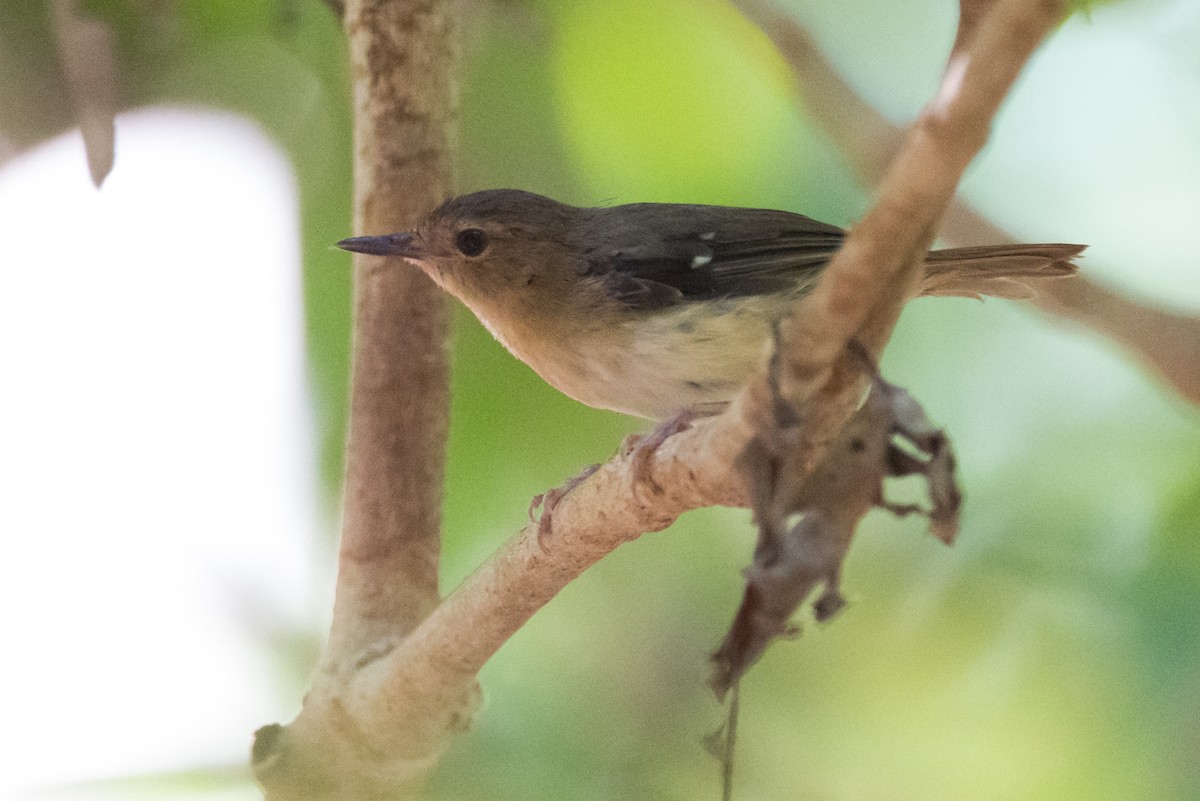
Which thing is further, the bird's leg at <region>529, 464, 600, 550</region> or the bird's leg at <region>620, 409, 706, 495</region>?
the bird's leg at <region>529, 464, 600, 550</region>

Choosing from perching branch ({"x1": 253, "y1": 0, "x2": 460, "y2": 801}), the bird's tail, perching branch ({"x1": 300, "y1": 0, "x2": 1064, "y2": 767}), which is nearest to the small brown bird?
the bird's tail

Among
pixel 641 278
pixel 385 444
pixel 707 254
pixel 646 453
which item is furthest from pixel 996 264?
pixel 385 444

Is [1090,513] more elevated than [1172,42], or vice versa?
[1172,42]

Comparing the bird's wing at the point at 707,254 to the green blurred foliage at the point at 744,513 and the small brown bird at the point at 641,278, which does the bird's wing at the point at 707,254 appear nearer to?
the small brown bird at the point at 641,278

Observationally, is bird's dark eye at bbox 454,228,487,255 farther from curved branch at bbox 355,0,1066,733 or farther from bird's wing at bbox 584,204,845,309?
curved branch at bbox 355,0,1066,733

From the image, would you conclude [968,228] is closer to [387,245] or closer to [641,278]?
[641,278]

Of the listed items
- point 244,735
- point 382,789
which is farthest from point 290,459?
point 382,789

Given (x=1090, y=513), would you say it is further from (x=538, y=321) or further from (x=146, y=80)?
(x=146, y=80)
